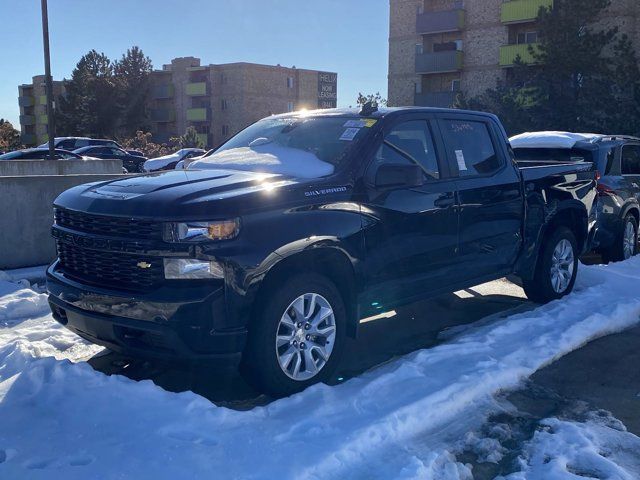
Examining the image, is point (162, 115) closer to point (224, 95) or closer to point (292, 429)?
point (224, 95)

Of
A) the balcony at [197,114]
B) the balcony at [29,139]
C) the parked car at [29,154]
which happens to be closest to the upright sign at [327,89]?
the balcony at [197,114]

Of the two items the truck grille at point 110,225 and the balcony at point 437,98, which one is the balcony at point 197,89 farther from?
the truck grille at point 110,225

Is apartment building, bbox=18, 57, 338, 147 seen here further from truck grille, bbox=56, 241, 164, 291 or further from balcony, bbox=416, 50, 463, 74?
truck grille, bbox=56, 241, 164, 291

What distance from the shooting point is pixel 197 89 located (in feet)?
201

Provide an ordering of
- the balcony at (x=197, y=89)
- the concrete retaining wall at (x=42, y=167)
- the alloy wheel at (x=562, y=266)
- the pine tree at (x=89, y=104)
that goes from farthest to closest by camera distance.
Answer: the balcony at (x=197, y=89)
the pine tree at (x=89, y=104)
the concrete retaining wall at (x=42, y=167)
the alloy wheel at (x=562, y=266)

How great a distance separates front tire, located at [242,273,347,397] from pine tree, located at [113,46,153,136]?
5858cm

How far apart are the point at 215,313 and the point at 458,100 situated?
30.7 m

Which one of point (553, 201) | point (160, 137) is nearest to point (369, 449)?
point (553, 201)

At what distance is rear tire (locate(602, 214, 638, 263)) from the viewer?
29.2ft

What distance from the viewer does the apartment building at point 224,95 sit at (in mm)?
60562

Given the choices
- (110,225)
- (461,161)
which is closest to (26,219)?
(110,225)

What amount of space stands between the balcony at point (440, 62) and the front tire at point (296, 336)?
3688 centimetres

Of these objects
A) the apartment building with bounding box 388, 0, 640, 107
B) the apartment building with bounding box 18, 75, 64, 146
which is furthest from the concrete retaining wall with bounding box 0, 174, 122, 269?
the apartment building with bounding box 18, 75, 64, 146

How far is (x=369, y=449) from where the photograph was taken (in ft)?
11.1
